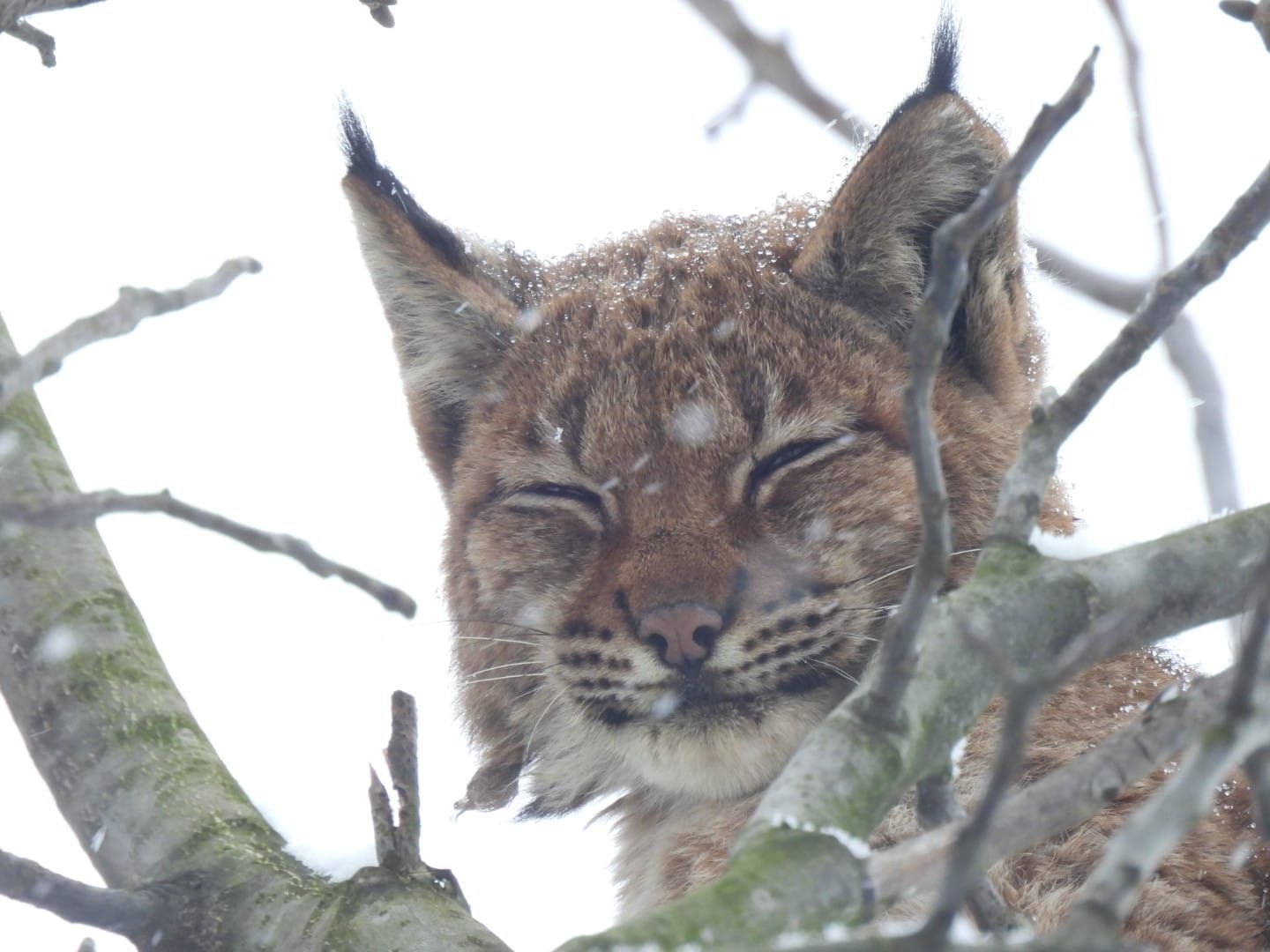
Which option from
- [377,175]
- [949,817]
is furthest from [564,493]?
[949,817]

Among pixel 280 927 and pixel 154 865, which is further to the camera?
pixel 154 865

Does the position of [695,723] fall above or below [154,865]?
above

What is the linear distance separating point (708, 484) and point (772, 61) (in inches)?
155

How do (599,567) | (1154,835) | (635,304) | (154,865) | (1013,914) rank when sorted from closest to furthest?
(1154,835)
(1013,914)
(154,865)
(599,567)
(635,304)

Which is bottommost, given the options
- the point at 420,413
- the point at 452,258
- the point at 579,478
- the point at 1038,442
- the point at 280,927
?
the point at 280,927

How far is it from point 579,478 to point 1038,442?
2849 millimetres

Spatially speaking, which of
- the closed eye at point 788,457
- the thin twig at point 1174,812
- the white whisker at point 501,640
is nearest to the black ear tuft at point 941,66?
the closed eye at point 788,457

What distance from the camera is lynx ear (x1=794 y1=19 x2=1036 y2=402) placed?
543 centimetres

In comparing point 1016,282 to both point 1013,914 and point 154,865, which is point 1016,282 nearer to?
point 1013,914

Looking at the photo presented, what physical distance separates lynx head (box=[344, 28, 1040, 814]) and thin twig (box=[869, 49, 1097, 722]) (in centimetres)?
243

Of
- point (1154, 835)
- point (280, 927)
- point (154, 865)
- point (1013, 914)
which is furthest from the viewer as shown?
point (154, 865)

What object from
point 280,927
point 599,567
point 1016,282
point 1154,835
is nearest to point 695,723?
point 599,567

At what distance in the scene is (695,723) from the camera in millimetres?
4938

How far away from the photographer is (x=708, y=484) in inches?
204
